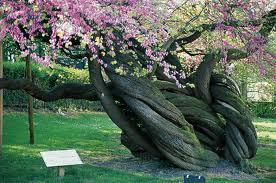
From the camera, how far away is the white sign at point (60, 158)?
29.3ft

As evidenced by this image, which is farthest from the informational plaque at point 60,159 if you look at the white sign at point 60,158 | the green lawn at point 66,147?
the green lawn at point 66,147

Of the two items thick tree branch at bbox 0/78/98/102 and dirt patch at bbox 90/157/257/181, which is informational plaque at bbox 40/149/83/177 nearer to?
dirt patch at bbox 90/157/257/181

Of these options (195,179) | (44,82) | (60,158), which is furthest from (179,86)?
(44,82)

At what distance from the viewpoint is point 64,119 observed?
21.8m

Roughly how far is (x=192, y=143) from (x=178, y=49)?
213 centimetres

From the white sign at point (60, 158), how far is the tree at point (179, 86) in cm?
135

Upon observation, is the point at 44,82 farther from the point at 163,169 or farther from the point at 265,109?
the point at 265,109

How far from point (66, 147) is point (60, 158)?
4.67 meters

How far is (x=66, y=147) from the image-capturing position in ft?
45.0

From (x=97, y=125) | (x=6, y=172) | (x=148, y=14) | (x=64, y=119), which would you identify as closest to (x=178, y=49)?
(x=148, y=14)

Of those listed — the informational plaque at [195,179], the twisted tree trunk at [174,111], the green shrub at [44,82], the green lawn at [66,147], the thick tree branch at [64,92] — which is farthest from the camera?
the green shrub at [44,82]

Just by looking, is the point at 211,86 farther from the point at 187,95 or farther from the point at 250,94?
the point at 250,94

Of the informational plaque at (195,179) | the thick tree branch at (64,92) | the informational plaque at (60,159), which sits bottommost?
the informational plaque at (60,159)

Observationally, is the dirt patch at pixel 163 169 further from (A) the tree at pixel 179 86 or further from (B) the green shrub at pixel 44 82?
(B) the green shrub at pixel 44 82
